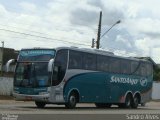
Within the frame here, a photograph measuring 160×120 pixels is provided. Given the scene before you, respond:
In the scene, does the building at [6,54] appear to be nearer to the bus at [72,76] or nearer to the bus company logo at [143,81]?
the bus company logo at [143,81]

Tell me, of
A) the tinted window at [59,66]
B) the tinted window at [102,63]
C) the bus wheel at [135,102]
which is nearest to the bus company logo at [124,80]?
the bus wheel at [135,102]

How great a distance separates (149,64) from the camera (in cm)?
3728

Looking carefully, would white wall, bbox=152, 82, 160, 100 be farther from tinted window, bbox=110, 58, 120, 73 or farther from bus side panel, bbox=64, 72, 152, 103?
tinted window, bbox=110, 58, 120, 73

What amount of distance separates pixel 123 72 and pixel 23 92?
8.74 meters

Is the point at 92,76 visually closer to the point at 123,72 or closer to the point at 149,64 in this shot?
the point at 123,72

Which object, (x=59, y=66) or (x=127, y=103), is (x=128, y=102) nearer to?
(x=127, y=103)

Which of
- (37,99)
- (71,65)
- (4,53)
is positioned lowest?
(37,99)

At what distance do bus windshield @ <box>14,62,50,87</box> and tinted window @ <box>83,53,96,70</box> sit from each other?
10.0 feet

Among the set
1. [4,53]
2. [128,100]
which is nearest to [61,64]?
[128,100]

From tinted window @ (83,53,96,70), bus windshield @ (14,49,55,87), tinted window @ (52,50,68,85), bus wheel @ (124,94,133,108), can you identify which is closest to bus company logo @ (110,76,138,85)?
bus wheel @ (124,94,133,108)

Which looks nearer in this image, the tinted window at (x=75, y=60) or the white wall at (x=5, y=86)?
the tinted window at (x=75, y=60)

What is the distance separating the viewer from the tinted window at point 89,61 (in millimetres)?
29531

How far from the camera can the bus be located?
2733 centimetres

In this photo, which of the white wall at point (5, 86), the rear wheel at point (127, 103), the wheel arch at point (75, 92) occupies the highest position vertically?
the white wall at point (5, 86)
